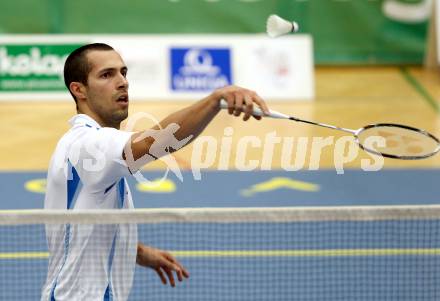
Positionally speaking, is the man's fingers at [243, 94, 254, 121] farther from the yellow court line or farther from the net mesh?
the yellow court line

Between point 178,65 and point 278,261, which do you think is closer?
point 278,261

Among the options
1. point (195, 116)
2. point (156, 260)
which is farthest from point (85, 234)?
point (195, 116)

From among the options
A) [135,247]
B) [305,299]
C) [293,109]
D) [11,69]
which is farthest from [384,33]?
[135,247]

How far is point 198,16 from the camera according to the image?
1554cm

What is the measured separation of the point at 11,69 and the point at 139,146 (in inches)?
407

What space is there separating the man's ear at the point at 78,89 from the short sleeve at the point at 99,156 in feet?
0.80

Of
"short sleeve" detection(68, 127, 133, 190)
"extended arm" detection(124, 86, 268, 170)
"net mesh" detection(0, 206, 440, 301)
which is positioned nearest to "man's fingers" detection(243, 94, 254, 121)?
"extended arm" detection(124, 86, 268, 170)

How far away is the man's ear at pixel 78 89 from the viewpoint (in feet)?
15.3

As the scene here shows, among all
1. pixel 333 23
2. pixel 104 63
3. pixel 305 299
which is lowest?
pixel 305 299

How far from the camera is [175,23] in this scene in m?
15.5

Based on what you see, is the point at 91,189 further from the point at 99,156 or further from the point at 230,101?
the point at 230,101

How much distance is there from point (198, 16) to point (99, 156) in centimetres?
1147

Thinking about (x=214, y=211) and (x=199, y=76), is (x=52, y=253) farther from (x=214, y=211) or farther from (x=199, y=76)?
(x=199, y=76)

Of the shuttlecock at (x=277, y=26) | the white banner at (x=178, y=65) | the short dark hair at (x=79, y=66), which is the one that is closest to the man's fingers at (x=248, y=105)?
the short dark hair at (x=79, y=66)
